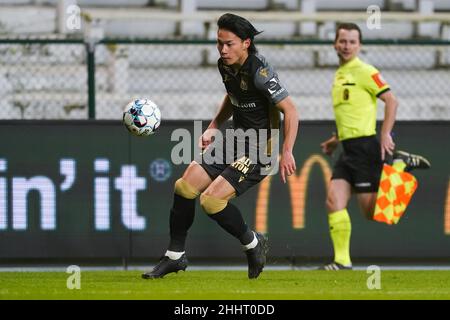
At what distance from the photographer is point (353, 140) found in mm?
12578

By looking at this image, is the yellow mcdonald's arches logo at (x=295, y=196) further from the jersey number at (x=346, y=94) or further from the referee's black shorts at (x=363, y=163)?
the jersey number at (x=346, y=94)

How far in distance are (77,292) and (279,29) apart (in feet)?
35.5

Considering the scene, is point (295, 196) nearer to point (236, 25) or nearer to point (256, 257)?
point (256, 257)

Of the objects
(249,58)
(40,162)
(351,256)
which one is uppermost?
(249,58)

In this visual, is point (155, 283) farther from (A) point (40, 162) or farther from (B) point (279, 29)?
(B) point (279, 29)

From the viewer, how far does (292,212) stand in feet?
44.1

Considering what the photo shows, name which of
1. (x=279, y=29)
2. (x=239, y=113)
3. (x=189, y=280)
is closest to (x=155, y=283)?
(x=189, y=280)

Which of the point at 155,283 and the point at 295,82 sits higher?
the point at 295,82

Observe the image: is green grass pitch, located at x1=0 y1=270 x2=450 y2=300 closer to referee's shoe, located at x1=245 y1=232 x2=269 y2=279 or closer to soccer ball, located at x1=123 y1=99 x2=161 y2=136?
referee's shoe, located at x1=245 y1=232 x2=269 y2=279

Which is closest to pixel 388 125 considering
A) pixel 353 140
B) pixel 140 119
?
pixel 353 140

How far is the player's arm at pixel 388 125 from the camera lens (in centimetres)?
1224

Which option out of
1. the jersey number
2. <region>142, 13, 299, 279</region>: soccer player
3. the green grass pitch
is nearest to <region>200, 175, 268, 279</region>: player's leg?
<region>142, 13, 299, 279</region>: soccer player

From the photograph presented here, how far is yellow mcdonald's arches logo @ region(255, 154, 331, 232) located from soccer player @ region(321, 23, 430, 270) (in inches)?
27.6

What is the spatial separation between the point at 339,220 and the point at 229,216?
2484 mm
